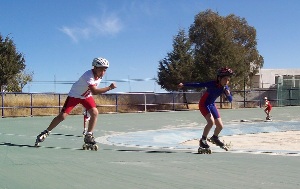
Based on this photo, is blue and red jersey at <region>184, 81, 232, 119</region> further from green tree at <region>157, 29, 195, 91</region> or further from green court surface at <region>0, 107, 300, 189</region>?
green tree at <region>157, 29, 195, 91</region>

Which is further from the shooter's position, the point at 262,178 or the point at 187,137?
the point at 187,137

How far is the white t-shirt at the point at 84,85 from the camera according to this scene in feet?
25.3

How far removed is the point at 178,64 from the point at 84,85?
32800mm

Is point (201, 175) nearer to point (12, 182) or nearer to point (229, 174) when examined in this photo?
point (229, 174)

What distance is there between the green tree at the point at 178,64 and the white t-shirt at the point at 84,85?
105 ft

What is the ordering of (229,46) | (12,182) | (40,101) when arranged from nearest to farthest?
1. (12,182)
2. (40,101)
3. (229,46)

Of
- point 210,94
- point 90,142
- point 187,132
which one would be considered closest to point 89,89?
point 90,142

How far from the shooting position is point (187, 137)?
14.5m

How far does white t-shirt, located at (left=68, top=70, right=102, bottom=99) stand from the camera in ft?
25.3

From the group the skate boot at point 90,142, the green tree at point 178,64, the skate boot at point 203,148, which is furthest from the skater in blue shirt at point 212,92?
the green tree at point 178,64

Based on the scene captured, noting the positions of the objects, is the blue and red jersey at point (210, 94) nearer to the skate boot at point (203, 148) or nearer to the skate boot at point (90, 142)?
the skate boot at point (203, 148)

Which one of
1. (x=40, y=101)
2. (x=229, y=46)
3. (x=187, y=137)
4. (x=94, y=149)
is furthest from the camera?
(x=229, y=46)

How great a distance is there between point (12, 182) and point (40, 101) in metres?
22.4

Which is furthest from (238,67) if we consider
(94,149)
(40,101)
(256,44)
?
(94,149)
